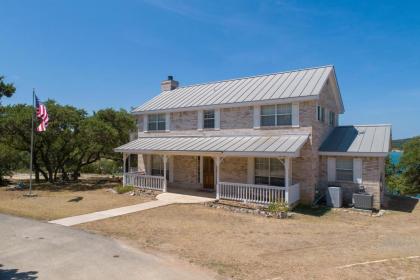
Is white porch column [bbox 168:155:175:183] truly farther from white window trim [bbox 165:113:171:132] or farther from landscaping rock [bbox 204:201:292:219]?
landscaping rock [bbox 204:201:292:219]

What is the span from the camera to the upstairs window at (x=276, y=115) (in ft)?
57.7

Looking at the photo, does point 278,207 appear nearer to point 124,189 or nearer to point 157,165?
point 124,189

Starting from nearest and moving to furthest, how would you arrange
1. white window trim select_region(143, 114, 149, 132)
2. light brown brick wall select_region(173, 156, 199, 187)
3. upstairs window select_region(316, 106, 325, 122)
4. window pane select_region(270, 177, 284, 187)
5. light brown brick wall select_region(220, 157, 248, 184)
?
window pane select_region(270, 177, 284, 187)
upstairs window select_region(316, 106, 325, 122)
light brown brick wall select_region(220, 157, 248, 184)
light brown brick wall select_region(173, 156, 199, 187)
white window trim select_region(143, 114, 149, 132)

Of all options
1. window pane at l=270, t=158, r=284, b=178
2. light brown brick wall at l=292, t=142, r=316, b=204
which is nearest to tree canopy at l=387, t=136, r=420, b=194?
light brown brick wall at l=292, t=142, r=316, b=204

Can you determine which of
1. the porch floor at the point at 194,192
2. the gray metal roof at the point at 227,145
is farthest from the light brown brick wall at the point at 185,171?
the gray metal roof at the point at 227,145

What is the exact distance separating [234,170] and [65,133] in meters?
14.1

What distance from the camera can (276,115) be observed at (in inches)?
707

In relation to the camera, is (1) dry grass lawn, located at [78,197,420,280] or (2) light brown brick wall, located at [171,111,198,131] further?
(2) light brown brick wall, located at [171,111,198,131]

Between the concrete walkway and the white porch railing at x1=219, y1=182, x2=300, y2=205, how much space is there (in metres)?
1.23

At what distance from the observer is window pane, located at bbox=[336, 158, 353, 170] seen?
1698 cm

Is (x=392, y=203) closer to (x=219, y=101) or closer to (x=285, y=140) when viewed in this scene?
(x=285, y=140)

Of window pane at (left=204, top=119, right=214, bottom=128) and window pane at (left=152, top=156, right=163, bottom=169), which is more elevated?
window pane at (left=204, top=119, right=214, bottom=128)

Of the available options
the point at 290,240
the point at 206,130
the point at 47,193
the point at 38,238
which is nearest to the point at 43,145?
the point at 47,193

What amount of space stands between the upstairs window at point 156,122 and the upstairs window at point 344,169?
12408mm
